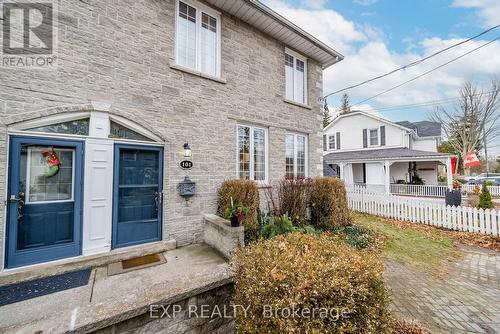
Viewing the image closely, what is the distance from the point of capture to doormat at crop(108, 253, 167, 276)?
3.74 m

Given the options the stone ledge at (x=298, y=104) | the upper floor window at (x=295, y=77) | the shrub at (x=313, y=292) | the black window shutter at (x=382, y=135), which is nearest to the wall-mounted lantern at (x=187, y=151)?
the shrub at (x=313, y=292)

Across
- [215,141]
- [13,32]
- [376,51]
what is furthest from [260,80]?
[376,51]

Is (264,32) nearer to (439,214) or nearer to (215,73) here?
(215,73)

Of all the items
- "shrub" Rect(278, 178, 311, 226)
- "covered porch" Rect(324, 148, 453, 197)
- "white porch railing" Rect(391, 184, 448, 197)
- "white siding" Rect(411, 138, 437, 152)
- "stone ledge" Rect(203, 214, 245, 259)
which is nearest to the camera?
"stone ledge" Rect(203, 214, 245, 259)

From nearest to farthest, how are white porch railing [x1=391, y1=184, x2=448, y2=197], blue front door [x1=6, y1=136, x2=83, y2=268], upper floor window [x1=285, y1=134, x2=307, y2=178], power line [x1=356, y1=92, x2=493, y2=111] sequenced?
1. blue front door [x1=6, y1=136, x2=83, y2=268]
2. upper floor window [x1=285, y1=134, x2=307, y2=178]
3. white porch railing [x1=391, y1=184, x2=448, y2=197]
4. power line [x1=356, y1=92, x2=493, y2=111]

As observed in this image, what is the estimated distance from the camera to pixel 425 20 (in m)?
9.22

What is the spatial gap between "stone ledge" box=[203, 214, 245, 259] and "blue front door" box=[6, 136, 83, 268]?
2.46 meters

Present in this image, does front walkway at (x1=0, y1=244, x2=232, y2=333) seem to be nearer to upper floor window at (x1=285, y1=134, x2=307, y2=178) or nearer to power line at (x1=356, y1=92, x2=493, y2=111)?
upper floor window at (x1=285, y1=134, x2=307, y2=178)

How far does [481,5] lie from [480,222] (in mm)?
7900

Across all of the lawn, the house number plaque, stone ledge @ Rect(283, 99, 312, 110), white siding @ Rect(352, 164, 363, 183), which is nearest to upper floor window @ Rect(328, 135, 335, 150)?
white siding @ Rect(352, 164, 363, 183)

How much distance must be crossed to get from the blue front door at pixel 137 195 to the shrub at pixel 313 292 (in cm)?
326

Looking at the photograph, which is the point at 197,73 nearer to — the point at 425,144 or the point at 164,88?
the point at 164,88

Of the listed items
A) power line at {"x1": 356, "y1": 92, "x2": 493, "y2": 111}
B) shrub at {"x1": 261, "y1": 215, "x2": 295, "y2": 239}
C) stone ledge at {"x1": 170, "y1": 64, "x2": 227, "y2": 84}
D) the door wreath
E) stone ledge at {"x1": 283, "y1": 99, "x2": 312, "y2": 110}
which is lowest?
shrub at {"x1": 261, "y1": 215, "x2": 295, "y2": 239}

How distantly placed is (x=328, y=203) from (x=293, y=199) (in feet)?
4.36
